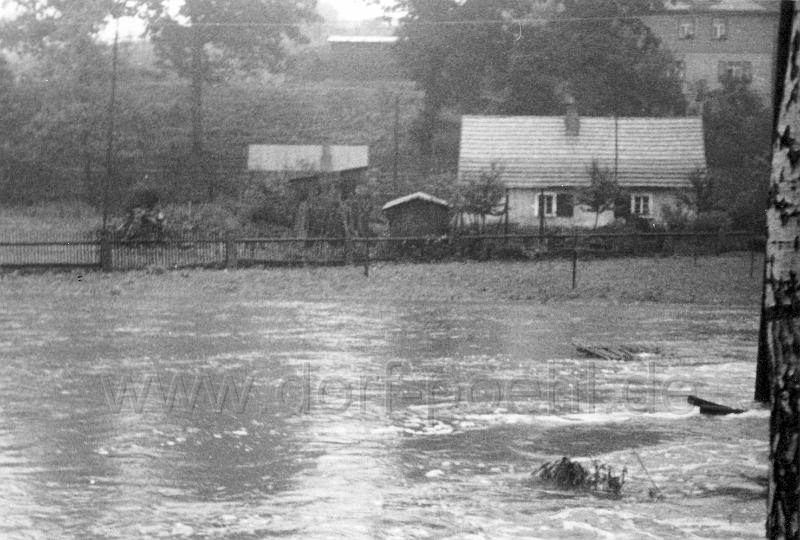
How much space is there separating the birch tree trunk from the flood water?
169 inches

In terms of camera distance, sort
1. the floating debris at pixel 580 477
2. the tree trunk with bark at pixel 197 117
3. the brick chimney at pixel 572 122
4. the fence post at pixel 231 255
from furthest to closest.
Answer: the tree trunk with bark at pixel 197 117
the brick chimney at pixel 572 122
the fence post at pixel 231 255
the floating debris at pixel 580 477

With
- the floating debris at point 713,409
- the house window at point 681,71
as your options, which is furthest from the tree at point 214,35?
the floating debris at point 713,409

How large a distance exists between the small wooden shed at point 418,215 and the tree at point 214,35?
41.2 ft

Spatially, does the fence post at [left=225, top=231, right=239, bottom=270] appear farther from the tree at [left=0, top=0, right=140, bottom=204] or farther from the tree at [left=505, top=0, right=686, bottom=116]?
the tree at [left=505, top=0, right=686, bottom=116]

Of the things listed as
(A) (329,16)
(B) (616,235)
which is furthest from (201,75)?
(A) (329,16)

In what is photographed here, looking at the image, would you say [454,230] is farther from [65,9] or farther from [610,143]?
[65,9]

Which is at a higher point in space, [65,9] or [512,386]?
[65,9]

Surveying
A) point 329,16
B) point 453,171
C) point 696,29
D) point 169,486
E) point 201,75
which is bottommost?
point 169,486

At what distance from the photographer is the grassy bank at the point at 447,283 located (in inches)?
1140

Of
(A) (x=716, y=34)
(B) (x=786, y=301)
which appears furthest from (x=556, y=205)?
(B) (x=786, y=301)

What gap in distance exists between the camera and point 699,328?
2283cm

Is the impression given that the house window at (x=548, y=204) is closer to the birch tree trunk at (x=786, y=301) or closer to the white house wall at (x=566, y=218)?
the white house wall at (x=566, y=218)

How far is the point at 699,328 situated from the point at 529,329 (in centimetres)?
319

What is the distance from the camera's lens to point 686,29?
223 feet
